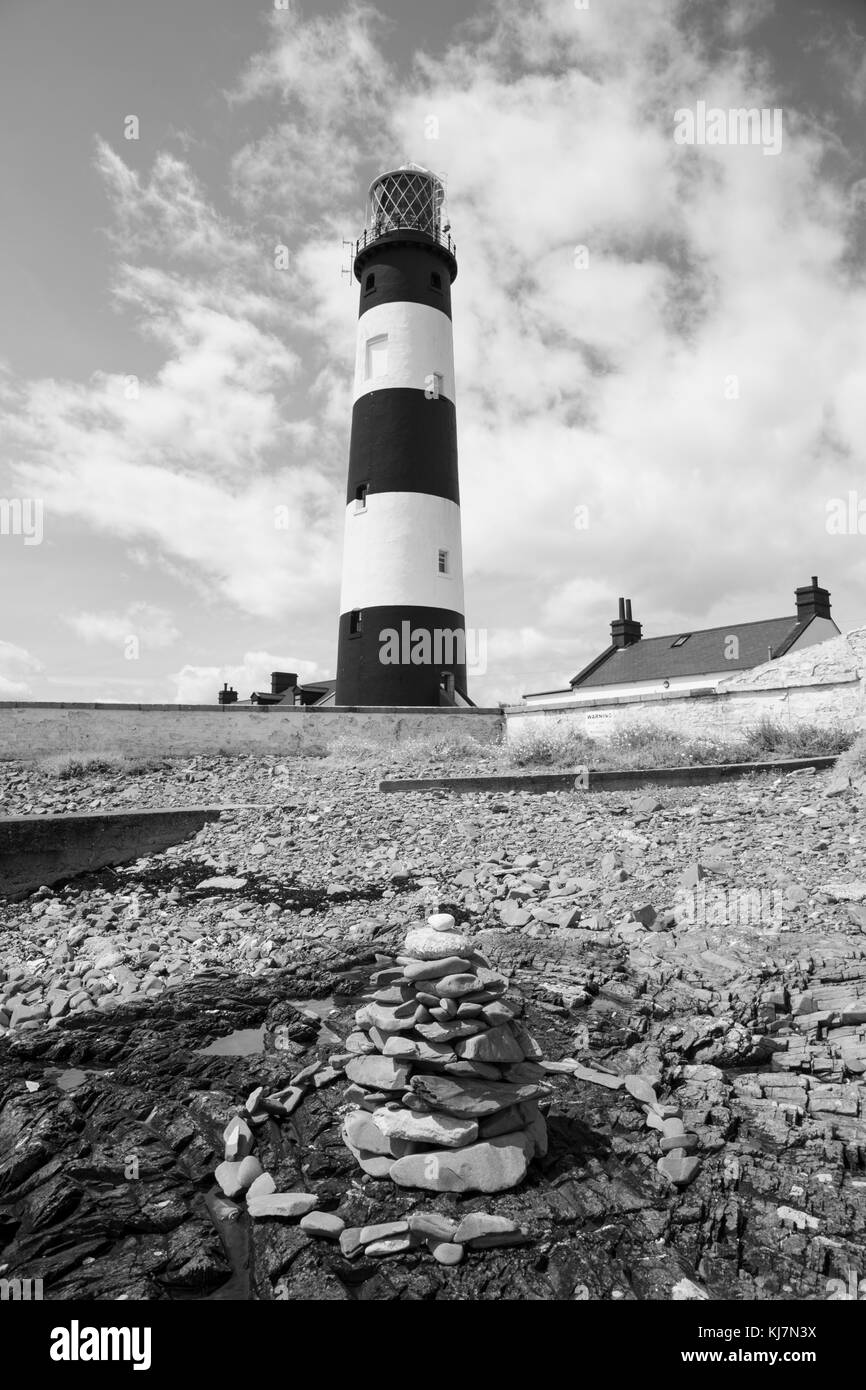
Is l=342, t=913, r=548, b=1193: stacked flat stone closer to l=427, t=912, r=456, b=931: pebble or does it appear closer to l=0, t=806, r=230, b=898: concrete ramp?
l=427, t=912, r=456, b=931: pebble

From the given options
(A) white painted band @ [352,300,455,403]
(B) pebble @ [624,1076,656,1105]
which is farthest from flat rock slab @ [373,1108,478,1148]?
(A) white painted band @ [352,300,455,403]

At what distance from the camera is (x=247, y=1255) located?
3508 mm

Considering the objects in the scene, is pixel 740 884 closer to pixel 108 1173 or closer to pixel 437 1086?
pixel 437 1086

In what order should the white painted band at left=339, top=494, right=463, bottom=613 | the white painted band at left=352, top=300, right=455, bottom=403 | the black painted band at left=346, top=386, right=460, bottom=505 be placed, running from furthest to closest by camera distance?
the white painted band at left=352, top=300, right=455, bottom=403, the black painted band at left=346, top=386, right=460, bottom=505, the white painted band at left=339, top=494, right=463, bottom=613

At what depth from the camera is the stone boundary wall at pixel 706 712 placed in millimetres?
16500

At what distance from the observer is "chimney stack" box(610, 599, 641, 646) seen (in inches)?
1476

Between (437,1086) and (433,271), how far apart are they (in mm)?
23217

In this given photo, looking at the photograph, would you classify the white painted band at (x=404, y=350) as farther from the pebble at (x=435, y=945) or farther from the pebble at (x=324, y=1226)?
the pebble at (x=324, y=1226)

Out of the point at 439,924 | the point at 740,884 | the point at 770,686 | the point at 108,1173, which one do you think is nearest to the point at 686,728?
the point at 770,686

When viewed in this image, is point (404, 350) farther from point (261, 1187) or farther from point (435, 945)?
point (261, 1187)

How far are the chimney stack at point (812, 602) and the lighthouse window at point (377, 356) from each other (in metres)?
19.0

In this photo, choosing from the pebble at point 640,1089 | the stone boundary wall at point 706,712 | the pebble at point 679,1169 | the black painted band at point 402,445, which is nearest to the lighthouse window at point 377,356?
the black painted band at point 402,445
